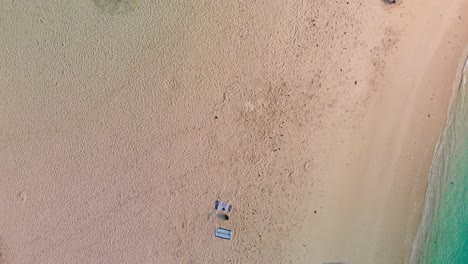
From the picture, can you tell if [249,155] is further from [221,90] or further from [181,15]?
[181,15]

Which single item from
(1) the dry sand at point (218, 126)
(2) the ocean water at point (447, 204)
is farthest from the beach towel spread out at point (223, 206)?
(2) the ocean water at point (447, 204)

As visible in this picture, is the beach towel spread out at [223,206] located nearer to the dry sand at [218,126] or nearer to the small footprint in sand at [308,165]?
the dry sand at [218,126]

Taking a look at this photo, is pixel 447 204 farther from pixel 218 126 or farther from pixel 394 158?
pixel 218 126

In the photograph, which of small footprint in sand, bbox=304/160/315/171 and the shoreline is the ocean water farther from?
small footprint in sand, bbox=304/160/315/171

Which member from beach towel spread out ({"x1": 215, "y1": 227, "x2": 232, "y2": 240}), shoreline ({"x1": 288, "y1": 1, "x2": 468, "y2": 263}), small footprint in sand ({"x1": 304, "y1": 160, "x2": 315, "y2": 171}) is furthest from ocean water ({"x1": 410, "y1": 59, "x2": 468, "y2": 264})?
beach towel spread out ({"x1": 215, "y1": 227, "x2": 232, "y2": 240})

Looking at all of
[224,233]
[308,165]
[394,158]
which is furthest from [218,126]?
[394,158]

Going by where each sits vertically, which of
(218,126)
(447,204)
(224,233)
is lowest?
(224,233)

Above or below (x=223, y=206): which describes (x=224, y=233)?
below
